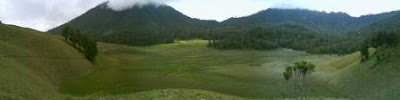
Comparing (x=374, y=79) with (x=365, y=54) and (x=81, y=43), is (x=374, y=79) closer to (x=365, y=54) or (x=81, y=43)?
(x=365, y=54)

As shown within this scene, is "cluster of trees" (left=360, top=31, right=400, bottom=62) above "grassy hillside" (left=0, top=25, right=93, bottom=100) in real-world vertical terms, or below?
above

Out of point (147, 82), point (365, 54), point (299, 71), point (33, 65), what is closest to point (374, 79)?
point (299, 71)

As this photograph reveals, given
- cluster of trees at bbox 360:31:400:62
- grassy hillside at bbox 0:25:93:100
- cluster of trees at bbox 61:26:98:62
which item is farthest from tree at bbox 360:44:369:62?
cluster of trees at bbox 61:26:98:62

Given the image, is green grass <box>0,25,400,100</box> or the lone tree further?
the lone tree

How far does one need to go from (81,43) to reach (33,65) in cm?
5761

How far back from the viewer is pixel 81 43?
154 metres

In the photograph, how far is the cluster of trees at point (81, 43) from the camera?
148800mm

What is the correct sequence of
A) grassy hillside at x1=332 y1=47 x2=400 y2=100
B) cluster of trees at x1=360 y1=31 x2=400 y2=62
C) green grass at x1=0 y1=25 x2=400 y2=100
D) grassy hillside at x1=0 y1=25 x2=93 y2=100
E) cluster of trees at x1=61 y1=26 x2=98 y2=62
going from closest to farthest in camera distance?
grassy hillside at x1=0 y1=25 x2=93 y2=100, green grass at x1=0 y1=25 x2=400 y2=100, grassy hillside at x1=332 y1=47 x2=400 y2=100, cluster of trees at x1=360 y1=31 x2=400 y2=62, cluster of trees at x1=61 y1=26 x2=98 y2=62

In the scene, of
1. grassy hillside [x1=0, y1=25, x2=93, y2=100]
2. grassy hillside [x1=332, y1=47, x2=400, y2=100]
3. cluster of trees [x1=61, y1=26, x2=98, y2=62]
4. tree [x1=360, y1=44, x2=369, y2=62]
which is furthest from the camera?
cluster of trees [x1=61, y1=26, x2=98, y2=62]

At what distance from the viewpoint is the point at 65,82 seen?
98062 millimetres

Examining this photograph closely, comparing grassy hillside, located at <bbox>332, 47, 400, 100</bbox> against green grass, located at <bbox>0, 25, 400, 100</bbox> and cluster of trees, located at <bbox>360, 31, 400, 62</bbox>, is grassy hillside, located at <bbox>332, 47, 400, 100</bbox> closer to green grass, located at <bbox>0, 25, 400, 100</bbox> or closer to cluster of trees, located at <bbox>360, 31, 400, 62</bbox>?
green grass, located at <bbox>0, 25, 400, 100</bbox>

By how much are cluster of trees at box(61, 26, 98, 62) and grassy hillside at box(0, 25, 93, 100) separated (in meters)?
10.2

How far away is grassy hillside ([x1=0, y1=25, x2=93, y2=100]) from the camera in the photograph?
69.4m

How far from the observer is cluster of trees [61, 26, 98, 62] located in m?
149
